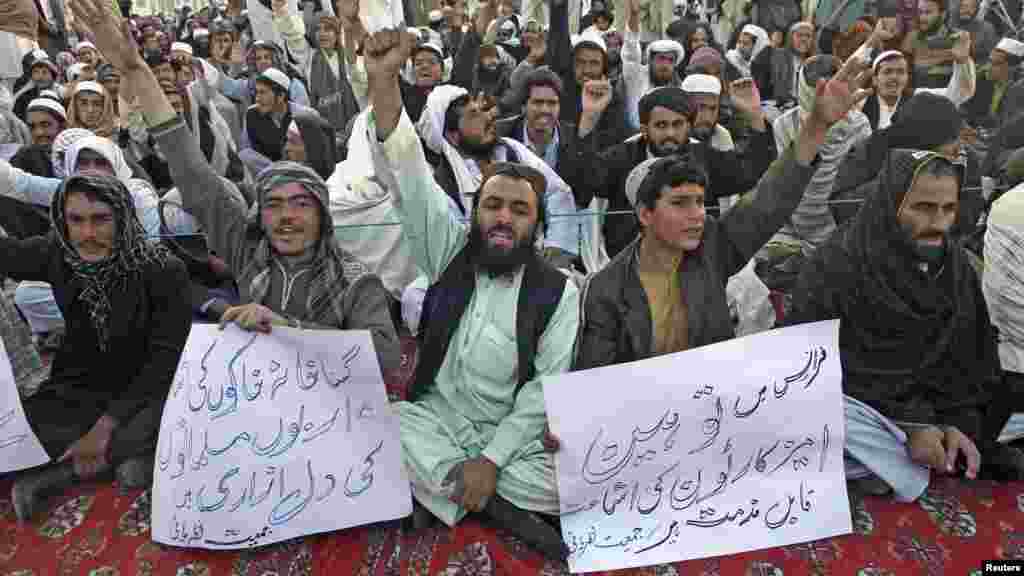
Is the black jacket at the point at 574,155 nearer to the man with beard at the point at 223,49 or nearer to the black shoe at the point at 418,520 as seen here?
the black shoe at the point at 418,520

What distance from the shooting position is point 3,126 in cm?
523

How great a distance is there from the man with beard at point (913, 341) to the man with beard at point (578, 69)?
2.17 m

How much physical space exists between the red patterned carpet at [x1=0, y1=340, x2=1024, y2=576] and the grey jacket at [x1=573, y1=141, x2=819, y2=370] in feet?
2.02

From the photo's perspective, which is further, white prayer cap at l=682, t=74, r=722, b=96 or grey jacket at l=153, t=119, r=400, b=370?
white prayer cap at l=682, t=74, r=722, b=96

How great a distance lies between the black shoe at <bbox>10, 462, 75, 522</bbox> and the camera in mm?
2312

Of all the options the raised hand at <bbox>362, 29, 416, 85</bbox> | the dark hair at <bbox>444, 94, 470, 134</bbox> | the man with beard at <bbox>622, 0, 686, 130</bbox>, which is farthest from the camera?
the man with beard at <bbox>622, 0, 686, 130</bbox>

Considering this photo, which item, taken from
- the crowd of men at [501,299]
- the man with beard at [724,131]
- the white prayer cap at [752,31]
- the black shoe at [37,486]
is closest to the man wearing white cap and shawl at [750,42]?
the white prayer cap at [752,31]

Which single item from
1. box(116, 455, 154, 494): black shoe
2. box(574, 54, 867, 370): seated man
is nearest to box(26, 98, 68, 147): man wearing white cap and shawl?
box(116, 455, 154, 494): black shoe

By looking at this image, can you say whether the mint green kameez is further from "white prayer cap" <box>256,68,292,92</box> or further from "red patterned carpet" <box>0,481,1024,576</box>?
"white prayer cap" <box>256,68,292,92</box>

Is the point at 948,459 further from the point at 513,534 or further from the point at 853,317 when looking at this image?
the point at 513,534

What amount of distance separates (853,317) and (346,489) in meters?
1.61

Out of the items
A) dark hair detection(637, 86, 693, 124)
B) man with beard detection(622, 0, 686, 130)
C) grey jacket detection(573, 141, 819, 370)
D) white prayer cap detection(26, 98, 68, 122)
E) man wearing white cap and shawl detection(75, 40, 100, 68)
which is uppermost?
man wearing white cap and shawl detection(75, 40, 100, 68)

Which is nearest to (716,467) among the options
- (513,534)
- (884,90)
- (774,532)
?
(774,532)

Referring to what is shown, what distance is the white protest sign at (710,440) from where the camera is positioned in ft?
6.93
